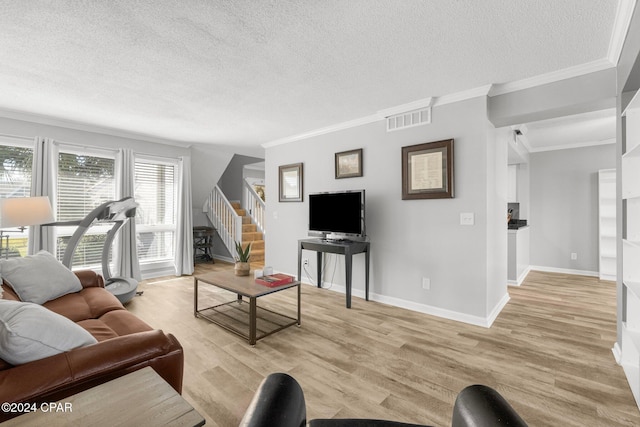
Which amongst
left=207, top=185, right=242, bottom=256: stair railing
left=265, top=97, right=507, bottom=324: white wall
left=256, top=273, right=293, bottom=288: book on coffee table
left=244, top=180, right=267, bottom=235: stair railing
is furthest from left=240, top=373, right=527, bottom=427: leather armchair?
left=244, top=180, right=267, bottom=235: stair railing

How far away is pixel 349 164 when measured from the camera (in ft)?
13.3

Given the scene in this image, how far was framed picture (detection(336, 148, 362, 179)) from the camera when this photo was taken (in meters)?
3.95

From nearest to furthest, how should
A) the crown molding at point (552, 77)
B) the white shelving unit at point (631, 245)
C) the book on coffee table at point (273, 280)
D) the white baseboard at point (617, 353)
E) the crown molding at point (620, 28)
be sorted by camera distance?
the crown molding at point (620, 28) < the white shelving unit at point (631, 245) < the white baseboard at point (617, 353) < the crown molding at point (552, 77) < the book on coffee table at point (273, 280)

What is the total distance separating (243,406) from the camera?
5.82 ft

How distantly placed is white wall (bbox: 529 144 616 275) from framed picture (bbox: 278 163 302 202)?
4.56 meters

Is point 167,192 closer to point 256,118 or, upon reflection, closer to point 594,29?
point 256,118

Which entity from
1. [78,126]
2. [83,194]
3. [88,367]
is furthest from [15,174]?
[88,367]

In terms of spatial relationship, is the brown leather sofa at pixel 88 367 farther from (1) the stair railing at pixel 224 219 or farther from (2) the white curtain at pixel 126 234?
(1) the stair railing at pixel 224 219

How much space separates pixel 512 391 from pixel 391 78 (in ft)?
8.38

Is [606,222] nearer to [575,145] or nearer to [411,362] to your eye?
[575,145]

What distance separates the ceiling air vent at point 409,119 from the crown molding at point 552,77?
631mm

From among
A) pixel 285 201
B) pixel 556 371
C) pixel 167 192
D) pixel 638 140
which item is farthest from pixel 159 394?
pixel 167 192

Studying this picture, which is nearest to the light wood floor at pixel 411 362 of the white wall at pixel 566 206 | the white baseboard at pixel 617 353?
the white baseboard at pixel 617 353

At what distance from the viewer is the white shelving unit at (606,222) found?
4957 mm
